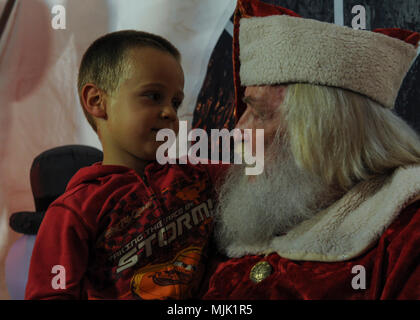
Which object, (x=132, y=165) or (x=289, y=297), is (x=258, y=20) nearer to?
(x=132, y=165)

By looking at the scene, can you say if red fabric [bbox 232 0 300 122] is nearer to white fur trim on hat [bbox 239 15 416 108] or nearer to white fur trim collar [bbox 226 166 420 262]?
white fur trim on hat [bbox 239 15 416 108]

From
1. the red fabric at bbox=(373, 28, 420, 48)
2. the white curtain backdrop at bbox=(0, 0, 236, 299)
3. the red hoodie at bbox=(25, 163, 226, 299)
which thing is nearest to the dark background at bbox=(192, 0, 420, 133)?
the white curtain backdrop at bbox=(0, 0, 236, 299)

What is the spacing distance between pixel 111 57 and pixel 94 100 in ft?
0.40

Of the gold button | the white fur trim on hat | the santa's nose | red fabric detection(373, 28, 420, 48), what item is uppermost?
red fabric detection(373, 28, 420, 48)

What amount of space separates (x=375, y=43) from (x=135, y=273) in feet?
2.66

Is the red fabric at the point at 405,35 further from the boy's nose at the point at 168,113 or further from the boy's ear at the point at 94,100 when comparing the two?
the boy's ear at the point at 94,100

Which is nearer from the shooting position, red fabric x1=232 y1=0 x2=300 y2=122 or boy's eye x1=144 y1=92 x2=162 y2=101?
boy's eye x1=144 y1=92 x2=162 y2=101

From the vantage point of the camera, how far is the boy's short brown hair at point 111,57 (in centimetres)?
115

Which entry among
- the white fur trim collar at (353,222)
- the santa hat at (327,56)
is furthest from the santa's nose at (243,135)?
the white fur trim collar at (353,222)

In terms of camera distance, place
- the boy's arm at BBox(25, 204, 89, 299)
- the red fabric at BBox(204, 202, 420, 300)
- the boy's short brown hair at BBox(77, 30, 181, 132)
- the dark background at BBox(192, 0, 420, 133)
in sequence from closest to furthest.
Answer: the red fabric at BBox(204, 202, 420, 300) → the boy's arm at BBox(25, 204, 89, 299) → the boy's short brown hair at BBox(77, 30, 181, 132) → the dark background at BBox(192, 0, 420, 133)

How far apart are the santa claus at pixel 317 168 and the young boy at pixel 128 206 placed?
0.12 m

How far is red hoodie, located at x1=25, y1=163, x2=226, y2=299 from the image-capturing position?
1.06 meters

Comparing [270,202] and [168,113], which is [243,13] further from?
[270,202]

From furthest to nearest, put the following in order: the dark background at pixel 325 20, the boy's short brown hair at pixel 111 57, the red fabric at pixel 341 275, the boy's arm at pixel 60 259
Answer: the dark background at pixel 325 20, the boy's short brown hair at pixel 111 57, the boy's arm at pixel 60 259, the red fabric at pixel 341 275
